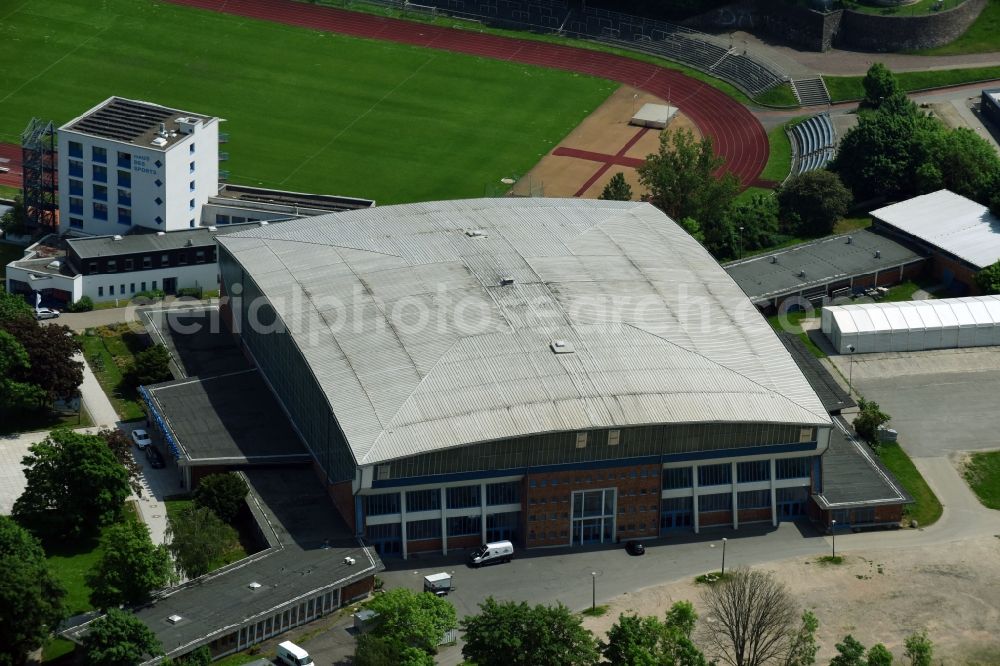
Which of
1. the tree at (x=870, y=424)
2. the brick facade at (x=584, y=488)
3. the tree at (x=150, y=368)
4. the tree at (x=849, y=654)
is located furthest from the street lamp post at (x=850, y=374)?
the tree at (x=150, y=368)

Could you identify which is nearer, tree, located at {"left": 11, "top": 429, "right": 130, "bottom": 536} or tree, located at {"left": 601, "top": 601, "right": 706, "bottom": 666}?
tree, located at {"left": 601, "top": 601, "right": 706, "bottom": 666}

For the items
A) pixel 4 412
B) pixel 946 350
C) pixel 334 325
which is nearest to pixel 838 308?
pixel 946 350

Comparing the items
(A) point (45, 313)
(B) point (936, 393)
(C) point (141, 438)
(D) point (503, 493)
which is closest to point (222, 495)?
(C) point (141, 438)

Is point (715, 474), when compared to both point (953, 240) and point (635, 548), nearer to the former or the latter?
point (635, 548)

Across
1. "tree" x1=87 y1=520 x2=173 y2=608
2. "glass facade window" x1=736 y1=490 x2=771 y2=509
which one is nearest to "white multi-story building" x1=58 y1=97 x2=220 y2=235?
"tree" x1=87 y1=520 x2=173 y2=608

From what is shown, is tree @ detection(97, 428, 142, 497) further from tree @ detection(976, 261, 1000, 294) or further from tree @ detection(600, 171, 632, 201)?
tree @ detection(976, 261, 1000, 294)

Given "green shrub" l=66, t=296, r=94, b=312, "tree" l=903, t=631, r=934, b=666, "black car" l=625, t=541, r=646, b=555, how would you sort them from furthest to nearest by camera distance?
"green shrub" l=66, t=296, r=94, b=312 → "black car" l=625, t=541, r=646, b=555 → "tree" l=903, t=631, r=934, b=666
